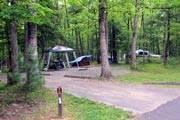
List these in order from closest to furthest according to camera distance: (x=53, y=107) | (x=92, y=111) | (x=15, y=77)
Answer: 1. (x=92, y=111)
2. (x=53, y=107)
3. (x=15, y=77)

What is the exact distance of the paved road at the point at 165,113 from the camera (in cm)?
1296

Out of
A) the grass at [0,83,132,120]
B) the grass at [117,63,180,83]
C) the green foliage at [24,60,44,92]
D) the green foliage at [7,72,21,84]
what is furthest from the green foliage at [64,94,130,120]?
the grass at [117,63,180,83]

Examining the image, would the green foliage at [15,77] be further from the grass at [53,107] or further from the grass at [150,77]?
the grass at [150,77]

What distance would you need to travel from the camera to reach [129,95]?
61.2 ft

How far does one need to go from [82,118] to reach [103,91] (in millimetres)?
7179

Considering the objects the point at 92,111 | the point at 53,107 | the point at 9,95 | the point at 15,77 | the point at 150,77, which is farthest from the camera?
the point at 150,77

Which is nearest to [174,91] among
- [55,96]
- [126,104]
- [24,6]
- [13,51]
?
[126,104]

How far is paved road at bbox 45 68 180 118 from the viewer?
15802 mm

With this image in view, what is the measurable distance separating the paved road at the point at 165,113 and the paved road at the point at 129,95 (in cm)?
36

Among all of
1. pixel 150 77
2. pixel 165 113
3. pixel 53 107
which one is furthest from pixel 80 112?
pixel 150 77

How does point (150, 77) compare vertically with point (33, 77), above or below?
below

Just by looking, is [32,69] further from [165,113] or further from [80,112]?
[165,113]

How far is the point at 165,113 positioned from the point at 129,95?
194 inches

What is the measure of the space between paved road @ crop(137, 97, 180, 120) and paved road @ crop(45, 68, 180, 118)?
357mm
